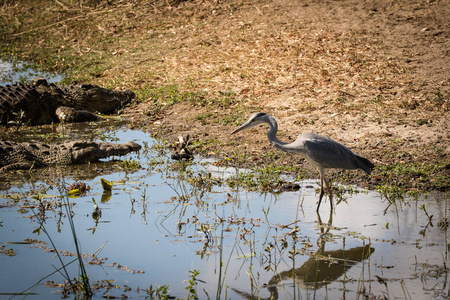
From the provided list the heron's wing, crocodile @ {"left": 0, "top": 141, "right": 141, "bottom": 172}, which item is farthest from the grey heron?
crocodile @ {"left": 0, "top": 141, "right": 141, "bottom": 172}

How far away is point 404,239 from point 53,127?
264 inches

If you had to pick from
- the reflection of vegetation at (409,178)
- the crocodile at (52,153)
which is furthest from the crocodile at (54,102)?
the reflection of vegetation at (409,178)

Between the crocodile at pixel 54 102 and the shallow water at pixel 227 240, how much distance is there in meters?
3.26

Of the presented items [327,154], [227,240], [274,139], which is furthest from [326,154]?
[227,240]

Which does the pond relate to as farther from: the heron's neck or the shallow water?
the heron's neck

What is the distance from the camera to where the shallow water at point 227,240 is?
3.59 meters

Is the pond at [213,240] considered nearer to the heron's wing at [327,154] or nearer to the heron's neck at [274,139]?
the heron's wing at [327,154]

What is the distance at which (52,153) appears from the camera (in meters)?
6.82

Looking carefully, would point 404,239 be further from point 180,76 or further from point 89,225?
point 180,76

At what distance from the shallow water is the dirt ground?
41.9 inches

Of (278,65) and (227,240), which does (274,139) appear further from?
(278,65)

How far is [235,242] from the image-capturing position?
4.22 m

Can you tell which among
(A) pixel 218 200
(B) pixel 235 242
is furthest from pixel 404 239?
(A) pixel 218 200

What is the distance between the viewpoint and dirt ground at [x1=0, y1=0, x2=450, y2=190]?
7.04m
